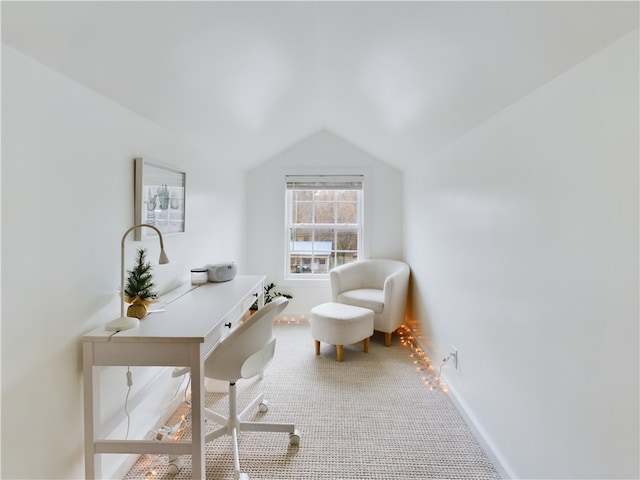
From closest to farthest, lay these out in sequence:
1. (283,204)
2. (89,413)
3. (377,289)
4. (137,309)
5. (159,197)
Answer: (89,413) → (137,309) → (159,197) → (377,289) → (283,204)

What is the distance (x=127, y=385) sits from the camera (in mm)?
1629

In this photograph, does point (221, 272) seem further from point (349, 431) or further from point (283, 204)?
point (283, 204)

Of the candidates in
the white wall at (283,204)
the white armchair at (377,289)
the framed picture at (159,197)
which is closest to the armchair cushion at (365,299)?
the white armchair at (377,289)

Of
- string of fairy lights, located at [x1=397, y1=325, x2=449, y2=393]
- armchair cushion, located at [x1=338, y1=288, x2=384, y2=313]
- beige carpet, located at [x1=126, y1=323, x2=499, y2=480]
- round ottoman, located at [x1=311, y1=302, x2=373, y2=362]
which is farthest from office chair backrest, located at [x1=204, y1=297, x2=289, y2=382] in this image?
armchair cushion, located at [x1=338, y1=288, x2=384, y2=313]

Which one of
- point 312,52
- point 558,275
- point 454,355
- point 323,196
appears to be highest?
point 312,52

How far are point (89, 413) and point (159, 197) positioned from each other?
115 cm

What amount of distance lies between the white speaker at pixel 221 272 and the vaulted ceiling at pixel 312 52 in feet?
3.22

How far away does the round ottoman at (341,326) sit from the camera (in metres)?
2.90

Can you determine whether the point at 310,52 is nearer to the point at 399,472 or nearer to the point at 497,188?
the point at 497,188

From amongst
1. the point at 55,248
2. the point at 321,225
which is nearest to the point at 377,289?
the point at 321,225

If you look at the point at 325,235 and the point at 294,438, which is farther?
the point at 325,235

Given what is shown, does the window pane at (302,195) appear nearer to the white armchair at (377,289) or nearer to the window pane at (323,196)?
the window pane at (323,196)

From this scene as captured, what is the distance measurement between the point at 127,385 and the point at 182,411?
0.70m

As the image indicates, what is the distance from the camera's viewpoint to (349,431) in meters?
1.98
